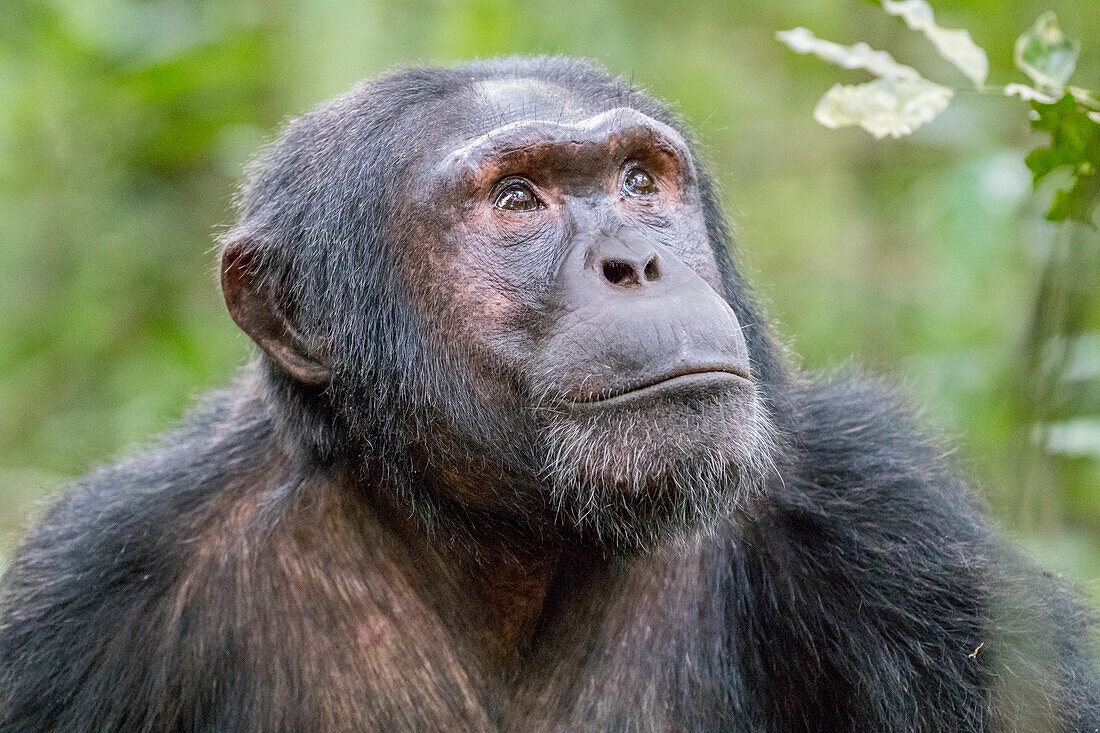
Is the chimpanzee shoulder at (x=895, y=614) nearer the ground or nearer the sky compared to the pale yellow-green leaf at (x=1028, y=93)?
nearer the ground

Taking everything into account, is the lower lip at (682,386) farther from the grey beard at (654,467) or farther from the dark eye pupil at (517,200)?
the dark eye pupil at (517,200)

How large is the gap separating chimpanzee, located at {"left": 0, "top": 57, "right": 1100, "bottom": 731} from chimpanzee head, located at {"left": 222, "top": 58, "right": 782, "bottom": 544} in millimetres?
12

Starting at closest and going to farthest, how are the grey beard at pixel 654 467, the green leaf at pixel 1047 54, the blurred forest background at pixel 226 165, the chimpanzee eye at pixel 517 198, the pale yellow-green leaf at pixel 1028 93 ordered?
the pale yellow-green leaf at pixel 1028 93 < the green leaf at pixel 1047 54 < the grey beard at pixel 654 467 < the chimpanzee eye at pixel 517 198 < the blurred forest background at pixel 226 165

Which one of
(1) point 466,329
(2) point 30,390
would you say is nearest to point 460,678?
(1) point 466,329

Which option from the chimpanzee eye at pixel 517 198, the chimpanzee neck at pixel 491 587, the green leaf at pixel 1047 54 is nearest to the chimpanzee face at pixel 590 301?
the chimpanzee eye at pixel 517 198

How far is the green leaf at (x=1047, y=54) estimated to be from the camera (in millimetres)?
3365

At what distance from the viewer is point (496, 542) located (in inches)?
157

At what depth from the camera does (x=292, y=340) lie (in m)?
4.23

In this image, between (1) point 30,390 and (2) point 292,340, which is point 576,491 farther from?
(1) point 30,390

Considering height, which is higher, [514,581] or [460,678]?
[514,581]

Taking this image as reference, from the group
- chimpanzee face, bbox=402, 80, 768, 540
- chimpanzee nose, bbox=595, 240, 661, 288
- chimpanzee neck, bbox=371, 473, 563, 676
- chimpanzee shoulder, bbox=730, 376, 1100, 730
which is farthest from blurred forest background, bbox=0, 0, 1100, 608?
chimpanzee nose, bbox=595, 240, 661, 288

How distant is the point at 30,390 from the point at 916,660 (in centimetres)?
712

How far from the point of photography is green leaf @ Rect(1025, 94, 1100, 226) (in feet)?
10.4

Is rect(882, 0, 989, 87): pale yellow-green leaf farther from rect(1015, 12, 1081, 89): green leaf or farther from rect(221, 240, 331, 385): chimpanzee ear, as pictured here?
rect(221, 240, 331, 385): chimpanzee ear
